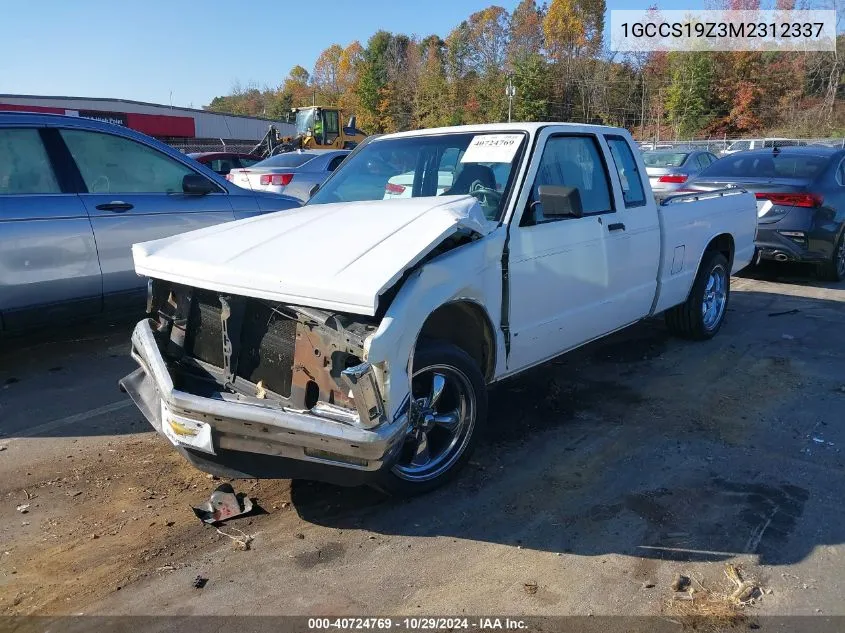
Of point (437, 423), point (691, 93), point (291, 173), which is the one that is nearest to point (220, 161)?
point (291, 173)

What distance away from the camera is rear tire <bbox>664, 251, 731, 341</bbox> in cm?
614

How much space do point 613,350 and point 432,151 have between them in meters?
2.65

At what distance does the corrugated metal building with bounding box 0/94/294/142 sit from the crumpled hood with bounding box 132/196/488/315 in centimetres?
3998

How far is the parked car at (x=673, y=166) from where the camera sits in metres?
14.0

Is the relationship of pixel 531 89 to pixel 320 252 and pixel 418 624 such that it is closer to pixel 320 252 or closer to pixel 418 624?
Result: pixel 320 252

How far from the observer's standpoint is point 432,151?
4.58m

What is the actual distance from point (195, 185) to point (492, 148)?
10.2 feet

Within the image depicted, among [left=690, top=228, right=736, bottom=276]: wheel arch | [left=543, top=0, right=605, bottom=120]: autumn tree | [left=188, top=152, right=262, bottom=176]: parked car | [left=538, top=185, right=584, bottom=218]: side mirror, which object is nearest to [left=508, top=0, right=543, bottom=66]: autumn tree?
[left=543, top=0, right=605, bottom=120]: autumn tree

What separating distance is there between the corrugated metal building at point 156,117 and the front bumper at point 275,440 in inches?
1607

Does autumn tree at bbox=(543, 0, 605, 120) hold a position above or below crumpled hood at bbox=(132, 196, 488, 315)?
above

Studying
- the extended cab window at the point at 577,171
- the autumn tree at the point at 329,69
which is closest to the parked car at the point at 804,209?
the extended cab window at the point at 577,171

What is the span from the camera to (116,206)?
5.71m

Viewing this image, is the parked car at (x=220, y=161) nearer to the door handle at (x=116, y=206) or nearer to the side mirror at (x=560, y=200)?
the door handle at (x=116, y=206)

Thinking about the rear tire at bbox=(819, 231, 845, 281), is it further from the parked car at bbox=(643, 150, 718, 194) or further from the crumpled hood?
the crumpled hood
